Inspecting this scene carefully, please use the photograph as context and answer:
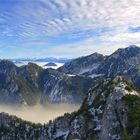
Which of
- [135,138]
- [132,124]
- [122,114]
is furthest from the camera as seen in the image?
[122,114]

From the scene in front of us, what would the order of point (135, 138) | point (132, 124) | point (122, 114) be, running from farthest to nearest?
point (122, 114) < point (132, 124) < point (135, 138)

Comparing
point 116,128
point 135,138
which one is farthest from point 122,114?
point 135,138

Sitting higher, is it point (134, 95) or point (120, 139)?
point (134, 95)

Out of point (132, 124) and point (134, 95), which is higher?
point (134, 95)

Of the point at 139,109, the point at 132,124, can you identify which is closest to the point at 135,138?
the point at 132,124

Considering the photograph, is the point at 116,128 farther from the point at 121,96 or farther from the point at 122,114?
the point at 121,96

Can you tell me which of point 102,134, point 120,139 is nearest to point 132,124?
point 120,139

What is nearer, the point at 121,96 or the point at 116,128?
the point at 116,128

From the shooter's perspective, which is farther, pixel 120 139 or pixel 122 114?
pixel 122 114

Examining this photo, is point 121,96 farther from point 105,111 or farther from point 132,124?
point 132,124
